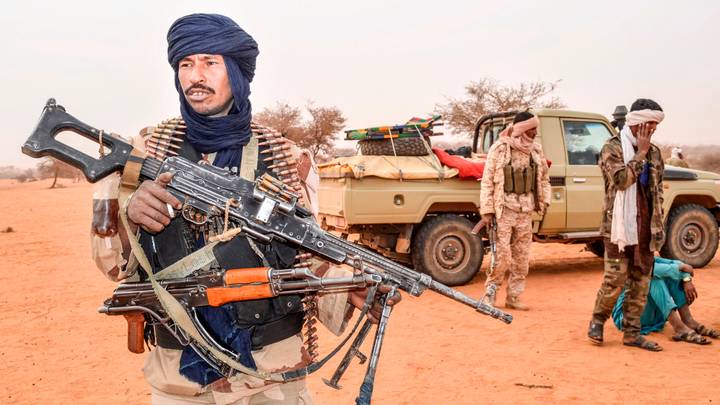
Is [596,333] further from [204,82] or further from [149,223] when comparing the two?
[149,223]

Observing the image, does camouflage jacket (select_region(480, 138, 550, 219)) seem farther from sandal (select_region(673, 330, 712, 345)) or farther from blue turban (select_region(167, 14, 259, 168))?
blue turban (select_region(167, 14, 259, 168))

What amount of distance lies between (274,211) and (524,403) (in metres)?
3.04

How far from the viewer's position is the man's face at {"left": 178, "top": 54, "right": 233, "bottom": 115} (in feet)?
6.85

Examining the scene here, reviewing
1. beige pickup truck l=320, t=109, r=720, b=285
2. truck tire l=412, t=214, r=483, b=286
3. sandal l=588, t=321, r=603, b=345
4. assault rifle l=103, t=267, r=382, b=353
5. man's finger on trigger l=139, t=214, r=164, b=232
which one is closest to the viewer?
man's finger on trigger l=139, t=214, r=164, b=232

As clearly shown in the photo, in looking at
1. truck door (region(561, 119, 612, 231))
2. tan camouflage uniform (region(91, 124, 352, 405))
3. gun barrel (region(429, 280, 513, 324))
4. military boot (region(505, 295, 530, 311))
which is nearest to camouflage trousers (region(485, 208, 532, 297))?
military boot (region(505, 295, 530, 311))

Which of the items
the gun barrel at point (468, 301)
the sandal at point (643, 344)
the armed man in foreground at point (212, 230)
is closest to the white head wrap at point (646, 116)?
the sandal at point (643, 344)

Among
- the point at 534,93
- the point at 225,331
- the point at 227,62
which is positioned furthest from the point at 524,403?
the point at 534,93

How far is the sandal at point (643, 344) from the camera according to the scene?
5426 millimetres

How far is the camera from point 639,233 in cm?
530

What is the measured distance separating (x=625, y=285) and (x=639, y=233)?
1.89 feet

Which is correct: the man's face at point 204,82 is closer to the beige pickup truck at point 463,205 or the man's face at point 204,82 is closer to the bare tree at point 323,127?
the beige pickup truck at point 463,205

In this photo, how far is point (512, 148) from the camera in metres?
6.78

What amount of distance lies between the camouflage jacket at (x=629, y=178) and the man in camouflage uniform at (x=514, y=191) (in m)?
1.29

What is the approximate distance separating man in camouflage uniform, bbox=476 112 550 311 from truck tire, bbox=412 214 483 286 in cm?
118
